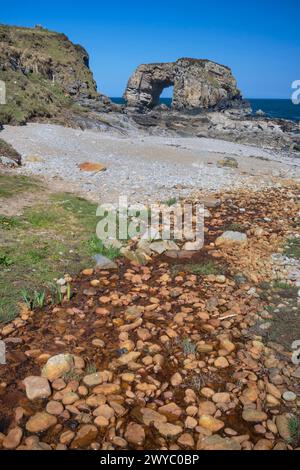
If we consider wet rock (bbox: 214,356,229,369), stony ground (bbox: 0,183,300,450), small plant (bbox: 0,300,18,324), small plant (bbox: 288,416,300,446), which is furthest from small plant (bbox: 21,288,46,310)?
small plant (bbox: 288,416,300,446)

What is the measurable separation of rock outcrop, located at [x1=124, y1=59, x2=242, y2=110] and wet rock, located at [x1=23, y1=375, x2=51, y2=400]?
8190 cm

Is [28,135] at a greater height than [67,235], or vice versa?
[28,135]

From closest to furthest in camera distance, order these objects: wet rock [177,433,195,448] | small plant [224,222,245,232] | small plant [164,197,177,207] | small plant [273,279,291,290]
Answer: wet rock [177,433,195,448] < small plant [273,279,291,290] < small plant [224,222,245,232] < small plant [164,197,177,207]

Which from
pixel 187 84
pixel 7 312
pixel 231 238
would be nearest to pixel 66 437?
pixel 7 312

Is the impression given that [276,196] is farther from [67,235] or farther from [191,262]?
[67,235]

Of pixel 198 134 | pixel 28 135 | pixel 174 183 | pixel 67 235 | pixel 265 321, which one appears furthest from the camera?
pixel 198 134

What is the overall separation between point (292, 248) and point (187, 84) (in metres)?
83.8

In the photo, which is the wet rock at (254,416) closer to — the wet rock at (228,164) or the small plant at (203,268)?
the small plant at (203,268)

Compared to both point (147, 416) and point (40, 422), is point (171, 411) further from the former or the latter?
point (40, 422)

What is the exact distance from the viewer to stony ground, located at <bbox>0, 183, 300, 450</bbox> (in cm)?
365

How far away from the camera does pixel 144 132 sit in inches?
1353

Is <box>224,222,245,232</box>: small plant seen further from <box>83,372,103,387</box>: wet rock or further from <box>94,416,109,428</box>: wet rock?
<box>94,416,109,428</box>: wet rock
